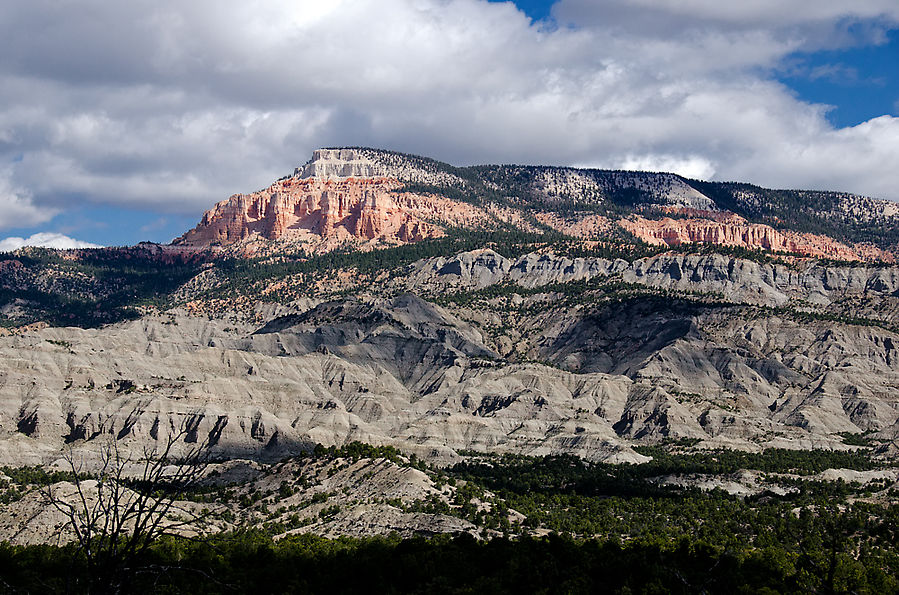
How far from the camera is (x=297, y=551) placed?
70250 mm

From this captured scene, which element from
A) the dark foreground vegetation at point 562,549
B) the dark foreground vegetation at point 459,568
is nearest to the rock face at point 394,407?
the dark foreground vegetation at point 562,549

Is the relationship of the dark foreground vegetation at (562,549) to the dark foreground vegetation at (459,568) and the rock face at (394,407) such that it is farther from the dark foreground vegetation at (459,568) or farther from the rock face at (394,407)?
the rock face at (394,407)

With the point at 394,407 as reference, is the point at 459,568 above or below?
below

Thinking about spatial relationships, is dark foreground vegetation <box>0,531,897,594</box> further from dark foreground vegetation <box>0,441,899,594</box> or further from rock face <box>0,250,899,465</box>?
rock face <box>0,250,899,465</box>

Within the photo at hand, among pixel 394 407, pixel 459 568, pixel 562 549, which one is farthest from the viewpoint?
pixel 394 407

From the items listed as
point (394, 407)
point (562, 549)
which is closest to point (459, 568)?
point (562, 549)

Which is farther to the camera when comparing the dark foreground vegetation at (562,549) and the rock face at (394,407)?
the rock face at (394,407)

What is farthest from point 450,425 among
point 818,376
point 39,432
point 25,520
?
point 25,520

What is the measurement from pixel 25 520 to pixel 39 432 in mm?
66248

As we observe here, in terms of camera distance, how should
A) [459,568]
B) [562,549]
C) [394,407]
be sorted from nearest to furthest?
1. [459,568]
2. [562,549]
3. [394,407]

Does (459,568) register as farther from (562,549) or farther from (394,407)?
(394,407)

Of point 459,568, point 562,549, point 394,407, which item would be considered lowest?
point 459,568

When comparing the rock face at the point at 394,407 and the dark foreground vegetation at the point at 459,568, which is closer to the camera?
the dark foreground vegetation at the point at 459,568

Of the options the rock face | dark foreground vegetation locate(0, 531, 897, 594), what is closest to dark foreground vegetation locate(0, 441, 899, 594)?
dark foreground vegetation locate(0, 531, 897, 594)
